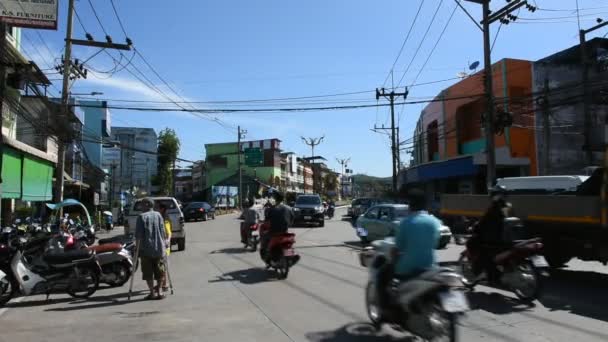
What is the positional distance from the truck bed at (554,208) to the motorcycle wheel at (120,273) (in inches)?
312

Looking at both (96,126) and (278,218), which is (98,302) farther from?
(96,126)

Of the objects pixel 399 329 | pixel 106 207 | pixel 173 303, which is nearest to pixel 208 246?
pixel 173 303

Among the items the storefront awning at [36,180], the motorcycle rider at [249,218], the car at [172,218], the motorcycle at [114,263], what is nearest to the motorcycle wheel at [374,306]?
the motorcycle at [114,263]

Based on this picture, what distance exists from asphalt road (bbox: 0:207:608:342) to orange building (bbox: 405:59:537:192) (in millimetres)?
13633

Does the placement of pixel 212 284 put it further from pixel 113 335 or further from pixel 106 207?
pixel 106 207

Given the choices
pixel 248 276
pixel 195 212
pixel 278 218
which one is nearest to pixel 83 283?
pixel 248 276

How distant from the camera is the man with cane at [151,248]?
8492 millimetres

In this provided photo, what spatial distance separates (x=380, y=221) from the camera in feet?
57.4

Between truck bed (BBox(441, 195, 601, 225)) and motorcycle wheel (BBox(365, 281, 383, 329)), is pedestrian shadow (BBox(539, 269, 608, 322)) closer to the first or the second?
truck bed (BBox(441, 195, 601, 225))

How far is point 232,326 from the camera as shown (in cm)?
661

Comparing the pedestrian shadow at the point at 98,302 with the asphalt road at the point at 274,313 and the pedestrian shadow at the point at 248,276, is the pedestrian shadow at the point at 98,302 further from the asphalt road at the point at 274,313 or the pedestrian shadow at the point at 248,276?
the pedestrian shadow at the point at 248,276

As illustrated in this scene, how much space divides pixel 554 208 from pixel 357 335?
5318mm

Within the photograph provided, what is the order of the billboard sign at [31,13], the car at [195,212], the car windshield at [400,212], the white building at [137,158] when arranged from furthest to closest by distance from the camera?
the white building at [137,158]
the car at [195,212]
the car windshield at [400,212]
the billboard sign at [31,13]

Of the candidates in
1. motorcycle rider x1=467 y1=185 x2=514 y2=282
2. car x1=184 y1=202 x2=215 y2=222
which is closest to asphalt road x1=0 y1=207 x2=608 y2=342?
motorcycle rider x1=467 y1=185 x2=514 y2=282
